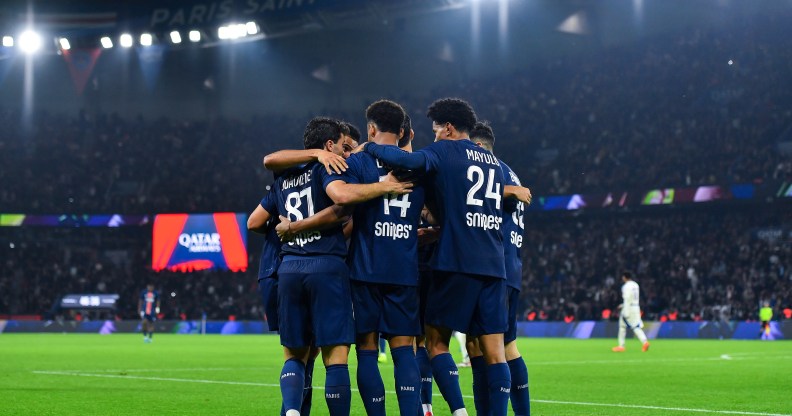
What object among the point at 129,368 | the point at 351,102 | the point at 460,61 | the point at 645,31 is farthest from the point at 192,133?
the point at 129,368

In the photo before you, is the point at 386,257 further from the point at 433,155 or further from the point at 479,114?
the point at 479,114

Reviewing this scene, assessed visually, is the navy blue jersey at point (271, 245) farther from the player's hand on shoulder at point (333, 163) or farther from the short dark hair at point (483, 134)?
the short dark hair at point (483, 134)

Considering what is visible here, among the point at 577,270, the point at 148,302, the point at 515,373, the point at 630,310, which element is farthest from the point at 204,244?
the point at 515,373

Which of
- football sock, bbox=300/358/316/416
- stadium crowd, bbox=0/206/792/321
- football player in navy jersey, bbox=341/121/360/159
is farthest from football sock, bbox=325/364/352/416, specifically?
stadium crowd, bbox=0/206/792/321

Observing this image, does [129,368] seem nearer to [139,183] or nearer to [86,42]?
[86,42]

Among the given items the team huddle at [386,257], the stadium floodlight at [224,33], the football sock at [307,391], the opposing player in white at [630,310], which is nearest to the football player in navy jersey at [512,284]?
the team huddle at [386,257]

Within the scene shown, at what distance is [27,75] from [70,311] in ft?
41.8

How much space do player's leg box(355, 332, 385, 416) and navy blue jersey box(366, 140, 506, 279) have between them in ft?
2.40

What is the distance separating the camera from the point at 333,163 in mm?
7027

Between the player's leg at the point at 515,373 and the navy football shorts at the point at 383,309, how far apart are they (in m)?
1.35

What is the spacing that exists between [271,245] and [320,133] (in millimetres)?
1032

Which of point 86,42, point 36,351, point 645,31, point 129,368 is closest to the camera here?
point 129,368

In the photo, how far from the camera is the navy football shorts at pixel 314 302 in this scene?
698 centimetres

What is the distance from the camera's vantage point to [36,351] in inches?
979
